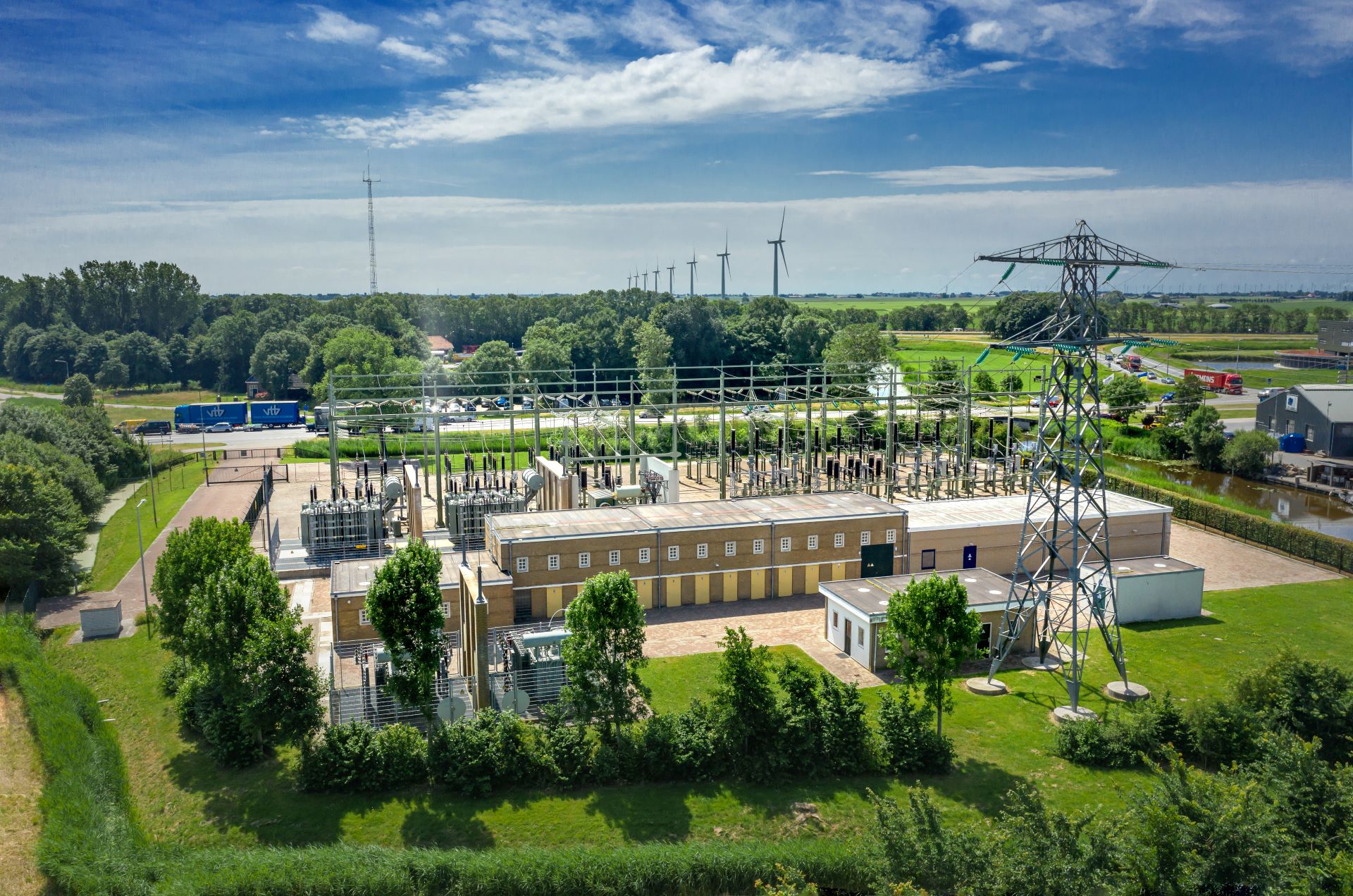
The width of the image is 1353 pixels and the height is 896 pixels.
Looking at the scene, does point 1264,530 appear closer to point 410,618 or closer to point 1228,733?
point 1228,733

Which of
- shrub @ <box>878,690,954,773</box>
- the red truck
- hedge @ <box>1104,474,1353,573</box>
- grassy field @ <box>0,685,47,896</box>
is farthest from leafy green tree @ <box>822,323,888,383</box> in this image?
grassy field @ <box>0,685,47,896</box>

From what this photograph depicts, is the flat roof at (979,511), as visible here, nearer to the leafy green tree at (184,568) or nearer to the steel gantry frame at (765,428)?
the steel gantry frame at (765,428)

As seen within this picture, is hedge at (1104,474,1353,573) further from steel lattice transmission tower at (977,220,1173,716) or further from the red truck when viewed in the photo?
the red truck

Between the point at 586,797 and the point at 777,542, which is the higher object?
the point at 777,542

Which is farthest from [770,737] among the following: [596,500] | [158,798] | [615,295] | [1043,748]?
[615,295]

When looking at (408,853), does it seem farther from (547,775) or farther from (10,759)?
(10,759)

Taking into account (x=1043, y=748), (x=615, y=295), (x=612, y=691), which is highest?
(x=615, y=295)

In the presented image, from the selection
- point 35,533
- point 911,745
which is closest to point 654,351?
point 35,533
